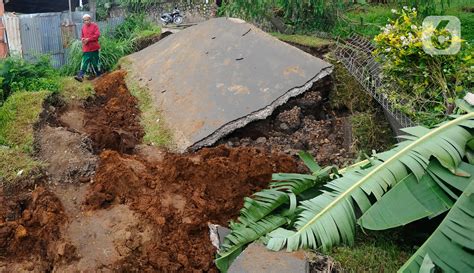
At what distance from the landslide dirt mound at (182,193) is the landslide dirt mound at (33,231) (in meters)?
0.39

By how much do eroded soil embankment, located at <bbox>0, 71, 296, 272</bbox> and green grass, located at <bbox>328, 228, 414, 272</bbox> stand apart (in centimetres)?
122

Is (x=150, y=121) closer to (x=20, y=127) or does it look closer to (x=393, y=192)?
(x=20, y=127)

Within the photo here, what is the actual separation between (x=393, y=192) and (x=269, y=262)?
90cm

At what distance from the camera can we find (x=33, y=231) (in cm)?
486

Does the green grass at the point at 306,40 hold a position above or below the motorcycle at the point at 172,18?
above

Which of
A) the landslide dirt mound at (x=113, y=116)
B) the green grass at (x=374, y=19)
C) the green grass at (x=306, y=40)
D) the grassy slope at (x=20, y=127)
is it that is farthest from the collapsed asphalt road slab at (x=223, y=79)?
the green grass at (x=374, y=19)

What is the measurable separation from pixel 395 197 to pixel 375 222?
218mm

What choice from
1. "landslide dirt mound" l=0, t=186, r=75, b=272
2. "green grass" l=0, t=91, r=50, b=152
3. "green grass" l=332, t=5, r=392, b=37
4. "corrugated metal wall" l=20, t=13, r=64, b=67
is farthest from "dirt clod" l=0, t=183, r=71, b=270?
"corrugated metal wall" l=20, t=13, r=64, b=67

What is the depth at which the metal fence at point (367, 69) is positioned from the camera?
5.22m

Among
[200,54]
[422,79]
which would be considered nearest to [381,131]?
[422,79]

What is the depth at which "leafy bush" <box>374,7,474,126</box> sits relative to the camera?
4920mm

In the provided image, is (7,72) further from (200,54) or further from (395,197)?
(395,197)

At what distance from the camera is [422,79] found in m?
5.21

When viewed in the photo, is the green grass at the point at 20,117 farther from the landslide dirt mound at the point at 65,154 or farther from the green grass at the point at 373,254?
the green grass at the point at 373,254
